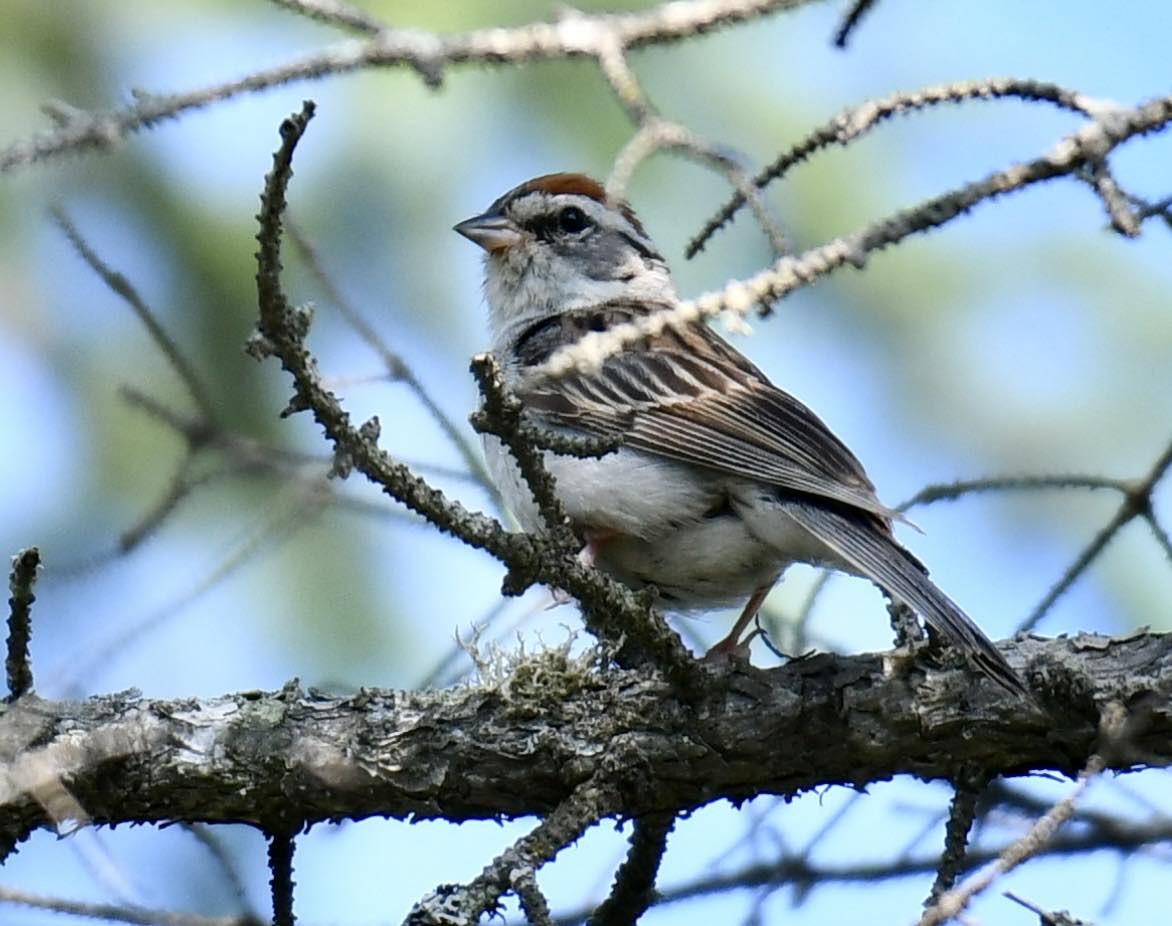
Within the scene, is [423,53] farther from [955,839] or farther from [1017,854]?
[955,839]

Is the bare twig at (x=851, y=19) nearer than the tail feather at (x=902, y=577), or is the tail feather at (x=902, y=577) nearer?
the bare twig at (x=851, y=19)

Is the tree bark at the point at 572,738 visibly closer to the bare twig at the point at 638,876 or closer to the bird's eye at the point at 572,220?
the bare twig at the point at 638,876

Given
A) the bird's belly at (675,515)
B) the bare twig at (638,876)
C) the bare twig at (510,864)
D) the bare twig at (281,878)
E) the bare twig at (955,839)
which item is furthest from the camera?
the bird's belly at (675,515)

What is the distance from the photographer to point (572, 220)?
19.0 ft

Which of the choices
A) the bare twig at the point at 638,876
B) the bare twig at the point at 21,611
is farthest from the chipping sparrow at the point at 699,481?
the bare twig at the point at 21,611

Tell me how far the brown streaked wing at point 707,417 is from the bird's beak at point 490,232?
Answer: 679 mm

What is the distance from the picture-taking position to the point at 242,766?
3.75 meters

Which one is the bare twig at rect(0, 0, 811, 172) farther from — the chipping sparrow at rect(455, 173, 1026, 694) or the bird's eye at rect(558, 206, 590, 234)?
the bird's eye at rect(558, 206, 590, 234)

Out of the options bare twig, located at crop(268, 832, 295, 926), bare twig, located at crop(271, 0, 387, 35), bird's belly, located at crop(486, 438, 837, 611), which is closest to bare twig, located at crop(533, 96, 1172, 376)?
bare twig, located at crop(271, 0, 387, 35)

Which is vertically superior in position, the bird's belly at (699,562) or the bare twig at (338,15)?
the bird's belly at (699,562)

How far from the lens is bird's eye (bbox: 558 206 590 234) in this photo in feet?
18.9

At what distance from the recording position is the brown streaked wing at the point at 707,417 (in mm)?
4488

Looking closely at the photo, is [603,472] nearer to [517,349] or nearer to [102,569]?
[517,349]

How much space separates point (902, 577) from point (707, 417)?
0.94 meters
